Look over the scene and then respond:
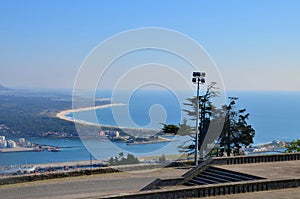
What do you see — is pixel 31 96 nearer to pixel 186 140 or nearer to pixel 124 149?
pixel 186 140

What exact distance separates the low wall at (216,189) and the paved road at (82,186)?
4.33m

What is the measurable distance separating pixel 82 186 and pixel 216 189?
20.7 ft

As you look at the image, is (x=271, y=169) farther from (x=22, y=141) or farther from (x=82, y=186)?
(x=22, y=141)

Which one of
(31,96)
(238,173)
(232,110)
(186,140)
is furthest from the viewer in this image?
(31,96)

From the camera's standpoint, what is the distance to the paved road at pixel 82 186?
15391mm

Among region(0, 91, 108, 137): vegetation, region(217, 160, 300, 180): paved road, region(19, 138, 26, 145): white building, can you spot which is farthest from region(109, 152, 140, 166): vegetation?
region(19, 138, 26, 145): white building

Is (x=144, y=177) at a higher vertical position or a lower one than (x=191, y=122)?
lower

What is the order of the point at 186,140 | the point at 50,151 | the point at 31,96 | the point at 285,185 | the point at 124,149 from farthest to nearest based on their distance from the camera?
the point at 31,96 < the point at 50,151 < the point at 186,140 < the point at 124,149 < the point at 285,185

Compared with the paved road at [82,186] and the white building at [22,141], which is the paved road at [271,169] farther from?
the white building at [22,141]

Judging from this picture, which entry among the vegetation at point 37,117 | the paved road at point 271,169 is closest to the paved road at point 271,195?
the paved road at point 271,169

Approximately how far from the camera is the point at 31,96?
89.8 m

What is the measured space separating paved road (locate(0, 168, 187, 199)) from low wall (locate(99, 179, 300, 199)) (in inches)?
170

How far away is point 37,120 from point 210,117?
160 feet

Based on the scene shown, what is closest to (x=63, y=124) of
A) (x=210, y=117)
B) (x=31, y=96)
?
(x=31, y=96)
